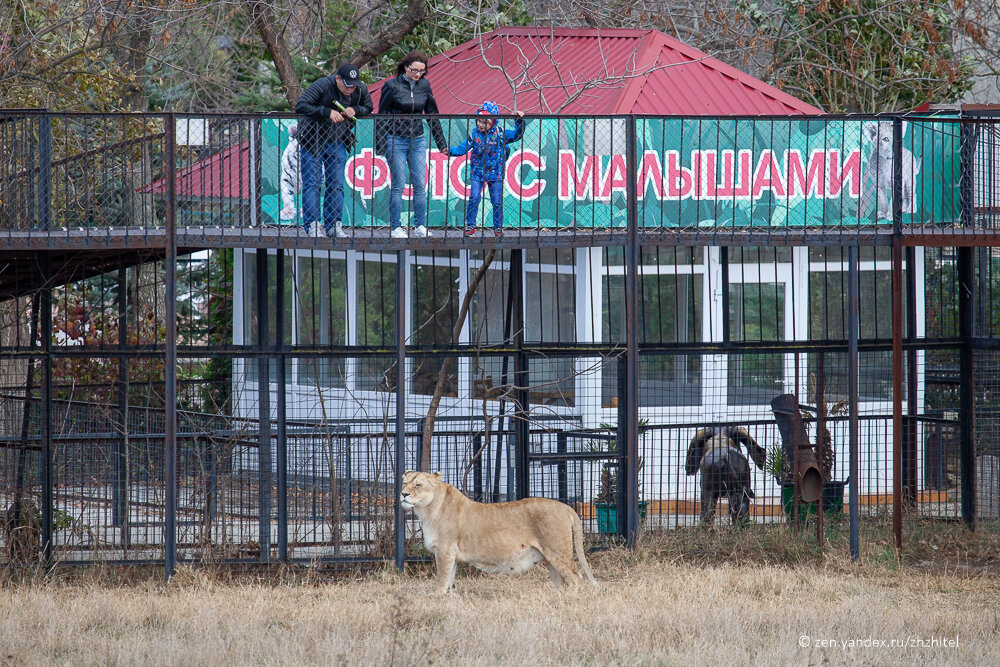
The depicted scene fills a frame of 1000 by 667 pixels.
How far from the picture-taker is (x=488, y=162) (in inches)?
367

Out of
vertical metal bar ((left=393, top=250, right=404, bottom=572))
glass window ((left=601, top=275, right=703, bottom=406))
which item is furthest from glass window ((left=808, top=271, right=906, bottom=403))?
vertical metal bar ((left=393, top=250, right=404, bottom=572))

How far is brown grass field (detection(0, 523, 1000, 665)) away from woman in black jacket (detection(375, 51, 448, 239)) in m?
3.08

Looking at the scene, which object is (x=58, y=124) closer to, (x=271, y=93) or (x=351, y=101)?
(x=271, y=93)

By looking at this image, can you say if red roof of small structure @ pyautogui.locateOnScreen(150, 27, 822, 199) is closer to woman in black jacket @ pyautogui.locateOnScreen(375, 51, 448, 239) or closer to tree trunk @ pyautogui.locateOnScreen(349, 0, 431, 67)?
tree trunk @ pyautogui.locateOnScreen(349, 0, 431, 67)

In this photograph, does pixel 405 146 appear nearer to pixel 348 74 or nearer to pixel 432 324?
pixel 348 74

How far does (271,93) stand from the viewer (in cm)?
2133

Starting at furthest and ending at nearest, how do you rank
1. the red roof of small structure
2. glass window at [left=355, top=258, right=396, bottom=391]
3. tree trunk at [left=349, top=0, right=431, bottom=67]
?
1. tree trunk at [left=349, top=0, right=431, bottom=67]
2. glass window at [left=355, top=258, right=396, bottom=391]
3. the red roof of small structure

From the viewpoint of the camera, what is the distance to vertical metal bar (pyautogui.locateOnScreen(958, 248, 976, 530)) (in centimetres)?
1073

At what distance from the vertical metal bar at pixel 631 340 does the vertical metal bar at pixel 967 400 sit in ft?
12.2

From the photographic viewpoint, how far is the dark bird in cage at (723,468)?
1075 centimetres

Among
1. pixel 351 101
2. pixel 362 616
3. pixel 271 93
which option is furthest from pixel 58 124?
pixel 362 616

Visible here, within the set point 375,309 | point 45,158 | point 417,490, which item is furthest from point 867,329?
point 45,158

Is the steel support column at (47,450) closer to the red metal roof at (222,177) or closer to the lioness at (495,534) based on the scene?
the red metal roof at (222,177)

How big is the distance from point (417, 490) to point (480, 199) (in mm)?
2571
